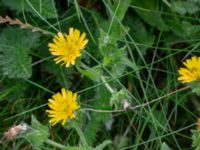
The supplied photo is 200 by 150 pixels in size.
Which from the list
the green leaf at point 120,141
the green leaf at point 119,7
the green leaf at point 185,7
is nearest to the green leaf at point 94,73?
the green leaf at point 119,7

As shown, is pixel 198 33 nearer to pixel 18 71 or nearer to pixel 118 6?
pixel 118 6

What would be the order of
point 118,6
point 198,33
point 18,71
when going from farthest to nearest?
point 198,33 < point 18,71 < point 118,6

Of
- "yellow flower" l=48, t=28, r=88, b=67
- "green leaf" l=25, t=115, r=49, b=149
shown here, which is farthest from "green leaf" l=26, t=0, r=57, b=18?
"green leaf" l=25, t=115, r=49, b=149

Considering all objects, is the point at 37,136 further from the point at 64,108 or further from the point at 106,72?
the point at 106,72

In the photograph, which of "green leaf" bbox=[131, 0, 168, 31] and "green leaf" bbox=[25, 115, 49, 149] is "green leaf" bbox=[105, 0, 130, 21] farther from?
"green leaf" bbox=[25, 115, 49, 149]

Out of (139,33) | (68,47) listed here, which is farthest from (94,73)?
(139,33)

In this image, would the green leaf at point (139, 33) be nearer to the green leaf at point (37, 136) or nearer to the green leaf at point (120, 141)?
the green leaf at point (120, 141)

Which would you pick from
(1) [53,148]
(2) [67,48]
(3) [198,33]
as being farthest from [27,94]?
(3) [198,33]
